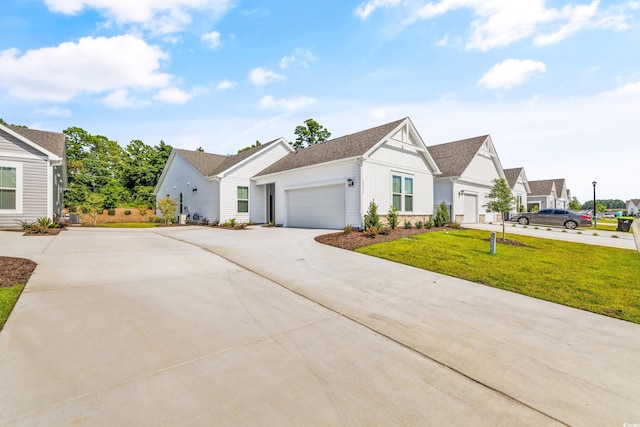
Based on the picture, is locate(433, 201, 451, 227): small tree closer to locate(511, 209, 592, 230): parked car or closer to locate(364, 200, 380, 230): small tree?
locate(364, 200, 380, 230): small tree

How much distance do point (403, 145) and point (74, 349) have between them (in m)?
15.4

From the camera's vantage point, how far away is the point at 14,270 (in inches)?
207

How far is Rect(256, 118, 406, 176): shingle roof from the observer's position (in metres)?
13.5

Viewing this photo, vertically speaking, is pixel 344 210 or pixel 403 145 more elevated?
pixel 403 145

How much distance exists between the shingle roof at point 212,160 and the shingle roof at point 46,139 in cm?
748

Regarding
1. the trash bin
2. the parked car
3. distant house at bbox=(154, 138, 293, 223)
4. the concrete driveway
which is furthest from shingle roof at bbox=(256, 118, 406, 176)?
the trash bin

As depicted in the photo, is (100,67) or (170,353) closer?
(170,353)

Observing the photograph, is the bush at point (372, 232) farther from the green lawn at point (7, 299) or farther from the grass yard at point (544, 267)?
the green lawn at point (7, 299)

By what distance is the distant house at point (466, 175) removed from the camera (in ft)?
62.5

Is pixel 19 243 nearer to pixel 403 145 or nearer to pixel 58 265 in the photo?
pixel 58 265

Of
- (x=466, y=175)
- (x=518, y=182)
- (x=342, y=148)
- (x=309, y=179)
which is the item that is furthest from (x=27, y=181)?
(x=518, y=182)

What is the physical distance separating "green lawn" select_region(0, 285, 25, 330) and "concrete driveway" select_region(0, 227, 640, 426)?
109mm

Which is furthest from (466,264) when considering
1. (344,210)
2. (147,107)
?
(147,107)

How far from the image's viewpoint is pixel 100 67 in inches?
512
